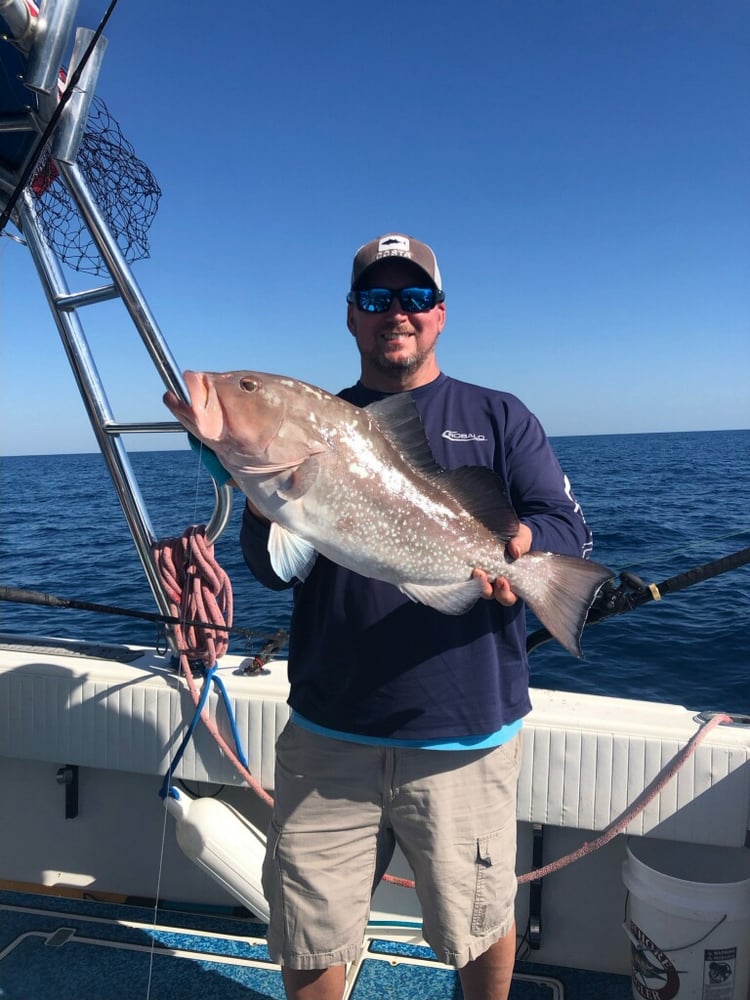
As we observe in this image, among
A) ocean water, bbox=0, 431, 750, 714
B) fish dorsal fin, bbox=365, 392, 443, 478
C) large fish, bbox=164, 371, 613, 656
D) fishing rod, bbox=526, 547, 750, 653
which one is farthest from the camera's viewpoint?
ocean water, bbox=0, 431, 750, 714

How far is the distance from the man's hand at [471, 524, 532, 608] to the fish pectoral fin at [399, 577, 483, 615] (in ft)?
0.07

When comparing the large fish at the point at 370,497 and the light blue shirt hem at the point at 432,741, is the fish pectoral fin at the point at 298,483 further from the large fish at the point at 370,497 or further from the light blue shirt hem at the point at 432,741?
the light blue shirt hem at the point at 432,741

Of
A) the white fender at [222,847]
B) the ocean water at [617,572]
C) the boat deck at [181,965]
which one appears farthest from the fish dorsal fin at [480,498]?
the boat deck at [181,965]

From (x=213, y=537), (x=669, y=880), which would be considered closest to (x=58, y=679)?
(x=213, y=537)

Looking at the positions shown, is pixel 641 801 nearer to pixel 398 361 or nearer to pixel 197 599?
pixel 398 361

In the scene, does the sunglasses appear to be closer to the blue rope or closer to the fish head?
the fish head

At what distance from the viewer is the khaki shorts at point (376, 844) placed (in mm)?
2264

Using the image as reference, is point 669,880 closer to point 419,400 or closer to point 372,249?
point 419,400

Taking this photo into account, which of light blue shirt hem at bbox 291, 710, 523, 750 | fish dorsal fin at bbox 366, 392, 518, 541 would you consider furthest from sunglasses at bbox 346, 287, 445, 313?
light blue shirt hem at bbox 291, 710, 523, 750

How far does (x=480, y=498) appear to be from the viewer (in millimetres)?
2236

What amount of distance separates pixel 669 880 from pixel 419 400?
2.23 meters

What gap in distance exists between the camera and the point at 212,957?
10.8 feet

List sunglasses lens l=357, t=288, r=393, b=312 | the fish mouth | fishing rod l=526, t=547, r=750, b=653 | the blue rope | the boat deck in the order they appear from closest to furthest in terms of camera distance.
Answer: the fish mouth < sunglasses lens l=357, t=288, r=393, b=312 < fishing rod l=526, t=547, r=750, b=653 < the boat deck < the blue rope

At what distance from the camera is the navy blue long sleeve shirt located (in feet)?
7.38
